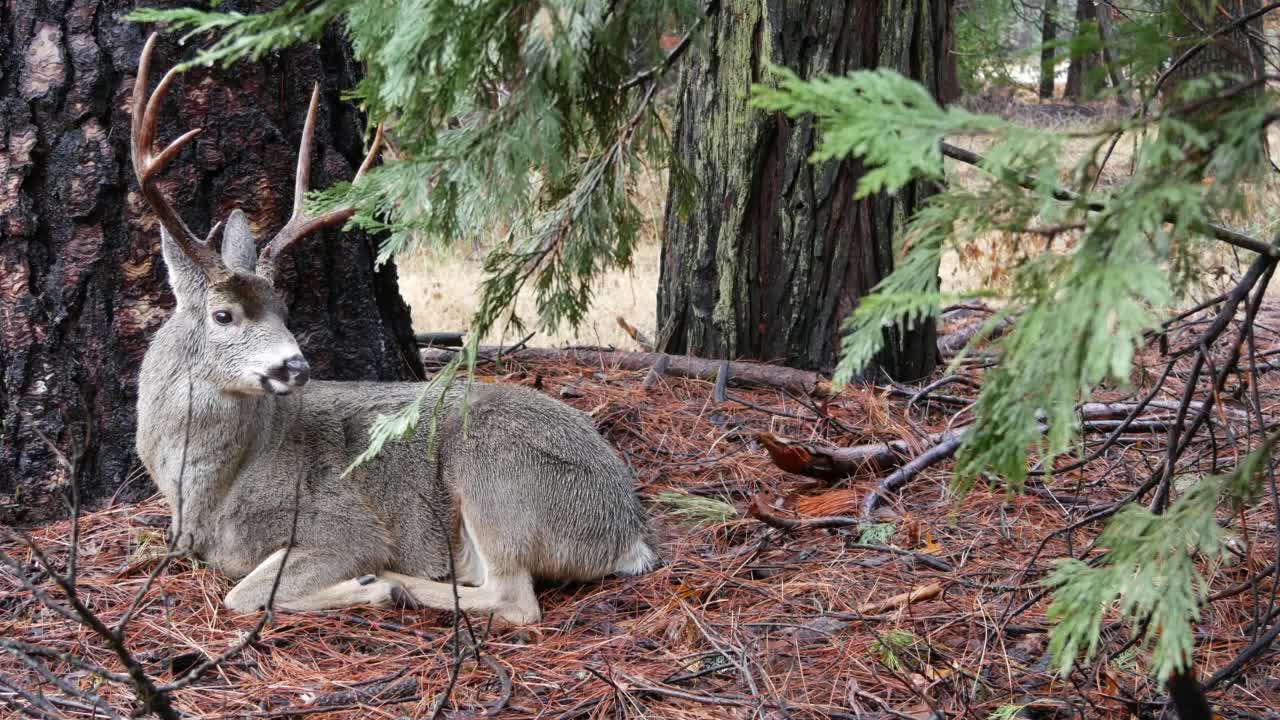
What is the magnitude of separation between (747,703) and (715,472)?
1.80 m

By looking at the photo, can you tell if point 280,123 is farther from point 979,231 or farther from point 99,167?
point 979,231

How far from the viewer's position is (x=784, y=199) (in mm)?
5727

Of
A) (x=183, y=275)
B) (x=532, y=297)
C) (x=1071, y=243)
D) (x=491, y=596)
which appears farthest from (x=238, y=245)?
(x=532, y=297)

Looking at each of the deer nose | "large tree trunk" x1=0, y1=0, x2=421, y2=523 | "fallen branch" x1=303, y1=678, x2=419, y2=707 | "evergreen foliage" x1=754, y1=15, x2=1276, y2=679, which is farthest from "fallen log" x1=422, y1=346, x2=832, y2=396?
"evergreen foliage" x1=754, y1=15, x2=1276, y2=679

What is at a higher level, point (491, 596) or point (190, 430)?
point (190, 430)

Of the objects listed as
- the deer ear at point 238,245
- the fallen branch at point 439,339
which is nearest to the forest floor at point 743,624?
the deer ear at point 238,245

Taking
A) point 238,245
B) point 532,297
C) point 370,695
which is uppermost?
point 238,245

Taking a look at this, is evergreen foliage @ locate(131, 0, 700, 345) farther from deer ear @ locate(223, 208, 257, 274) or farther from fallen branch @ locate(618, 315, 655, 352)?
fallen branch @ locate(618, 315, 655, 352)

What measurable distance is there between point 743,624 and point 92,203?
305 centimetres

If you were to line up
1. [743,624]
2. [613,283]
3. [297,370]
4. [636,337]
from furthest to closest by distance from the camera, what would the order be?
[613,283]
[636,337]
[297,370]
[743,624]

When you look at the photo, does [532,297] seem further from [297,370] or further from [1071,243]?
[1071,243]

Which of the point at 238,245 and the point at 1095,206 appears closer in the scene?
the point at 1095,206

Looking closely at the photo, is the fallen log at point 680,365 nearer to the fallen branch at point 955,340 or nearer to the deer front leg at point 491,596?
the fallen branch at point 955,340

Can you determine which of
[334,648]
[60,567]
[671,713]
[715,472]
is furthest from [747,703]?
[60,567]
